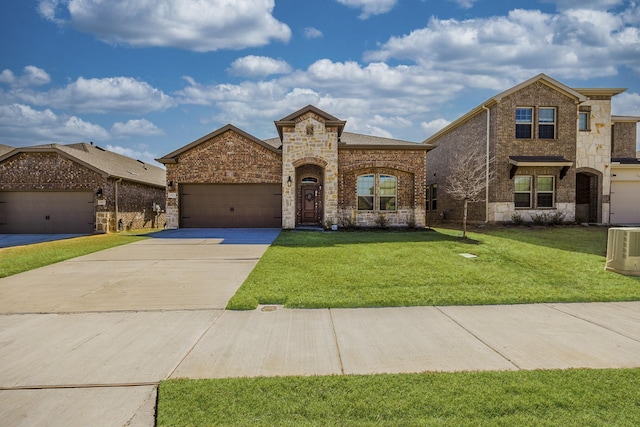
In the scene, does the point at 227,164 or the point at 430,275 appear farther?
the point at 227,164

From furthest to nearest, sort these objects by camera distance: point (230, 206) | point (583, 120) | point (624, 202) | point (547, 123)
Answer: point (624, 202) < point (583, 120) < point (547, 123) < point (230, 206)

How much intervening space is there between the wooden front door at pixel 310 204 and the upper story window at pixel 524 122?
36.7 ft

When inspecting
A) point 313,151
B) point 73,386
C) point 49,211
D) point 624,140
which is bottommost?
point 73,386

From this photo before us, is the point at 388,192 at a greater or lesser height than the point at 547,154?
lesser

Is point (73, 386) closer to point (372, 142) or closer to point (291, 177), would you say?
point (291, 177)

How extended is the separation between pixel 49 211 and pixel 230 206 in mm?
8990

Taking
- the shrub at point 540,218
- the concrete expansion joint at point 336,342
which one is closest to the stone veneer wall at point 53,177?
the concrete expansion joint at point 336,342

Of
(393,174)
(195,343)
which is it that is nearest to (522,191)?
(393,174)

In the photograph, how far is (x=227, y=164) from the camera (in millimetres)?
17391

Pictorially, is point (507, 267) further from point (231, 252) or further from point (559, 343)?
point (231, 252)

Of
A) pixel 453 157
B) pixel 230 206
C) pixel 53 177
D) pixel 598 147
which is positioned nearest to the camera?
pixel 53 177

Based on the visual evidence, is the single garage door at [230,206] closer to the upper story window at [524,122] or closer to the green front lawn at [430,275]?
the green front lawn at [430,275]

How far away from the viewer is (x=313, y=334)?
4348mm

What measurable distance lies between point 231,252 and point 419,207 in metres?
10.5
